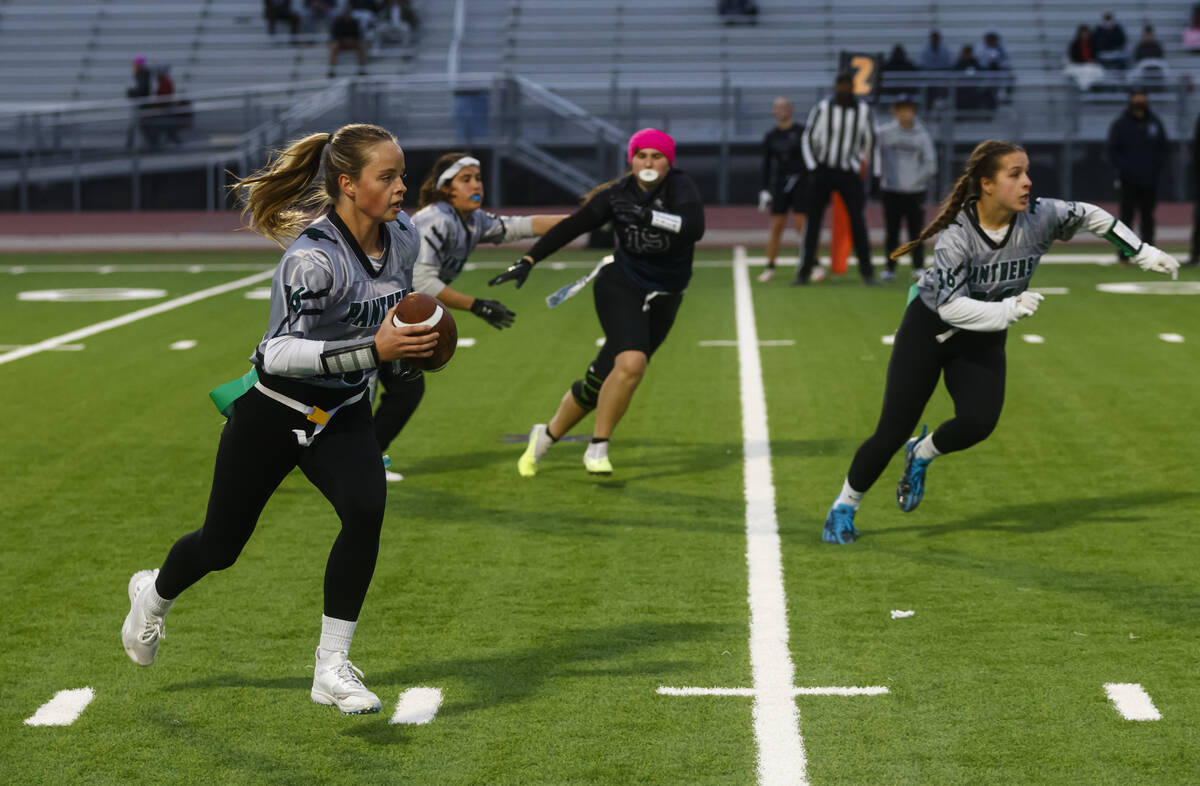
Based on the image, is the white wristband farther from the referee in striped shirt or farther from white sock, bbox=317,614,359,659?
the referee in striped shirt

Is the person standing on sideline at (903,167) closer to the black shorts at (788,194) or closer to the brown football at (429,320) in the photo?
the black shorts at (788,194)

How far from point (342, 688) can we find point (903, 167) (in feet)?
46.4

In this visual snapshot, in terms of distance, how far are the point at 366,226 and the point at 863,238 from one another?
1290cm

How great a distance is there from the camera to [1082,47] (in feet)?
92.9

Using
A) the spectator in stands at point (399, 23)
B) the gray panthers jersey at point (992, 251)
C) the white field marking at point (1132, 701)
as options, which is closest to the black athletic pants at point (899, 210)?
the gray panthers jersey at point (992, 251)

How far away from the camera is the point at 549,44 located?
31.4 meters

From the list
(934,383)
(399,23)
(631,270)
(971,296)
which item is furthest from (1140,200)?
(399,23)

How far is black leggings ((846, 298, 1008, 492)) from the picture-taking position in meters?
6.45

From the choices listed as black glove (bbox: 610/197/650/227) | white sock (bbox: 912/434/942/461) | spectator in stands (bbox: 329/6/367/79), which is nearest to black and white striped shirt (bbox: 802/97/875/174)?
black glove (bbox: 610/197/650/227)

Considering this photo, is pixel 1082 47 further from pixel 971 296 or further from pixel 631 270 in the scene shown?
pixel 971 296

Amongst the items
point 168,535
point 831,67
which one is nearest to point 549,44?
point 831,67

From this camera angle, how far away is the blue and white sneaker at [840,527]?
666 cm

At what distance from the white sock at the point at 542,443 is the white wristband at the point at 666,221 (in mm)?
1205

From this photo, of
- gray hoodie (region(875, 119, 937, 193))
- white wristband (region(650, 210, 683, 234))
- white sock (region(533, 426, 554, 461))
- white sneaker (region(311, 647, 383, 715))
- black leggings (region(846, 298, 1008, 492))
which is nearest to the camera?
white sneaker (region(311, 647, 383, 715))
